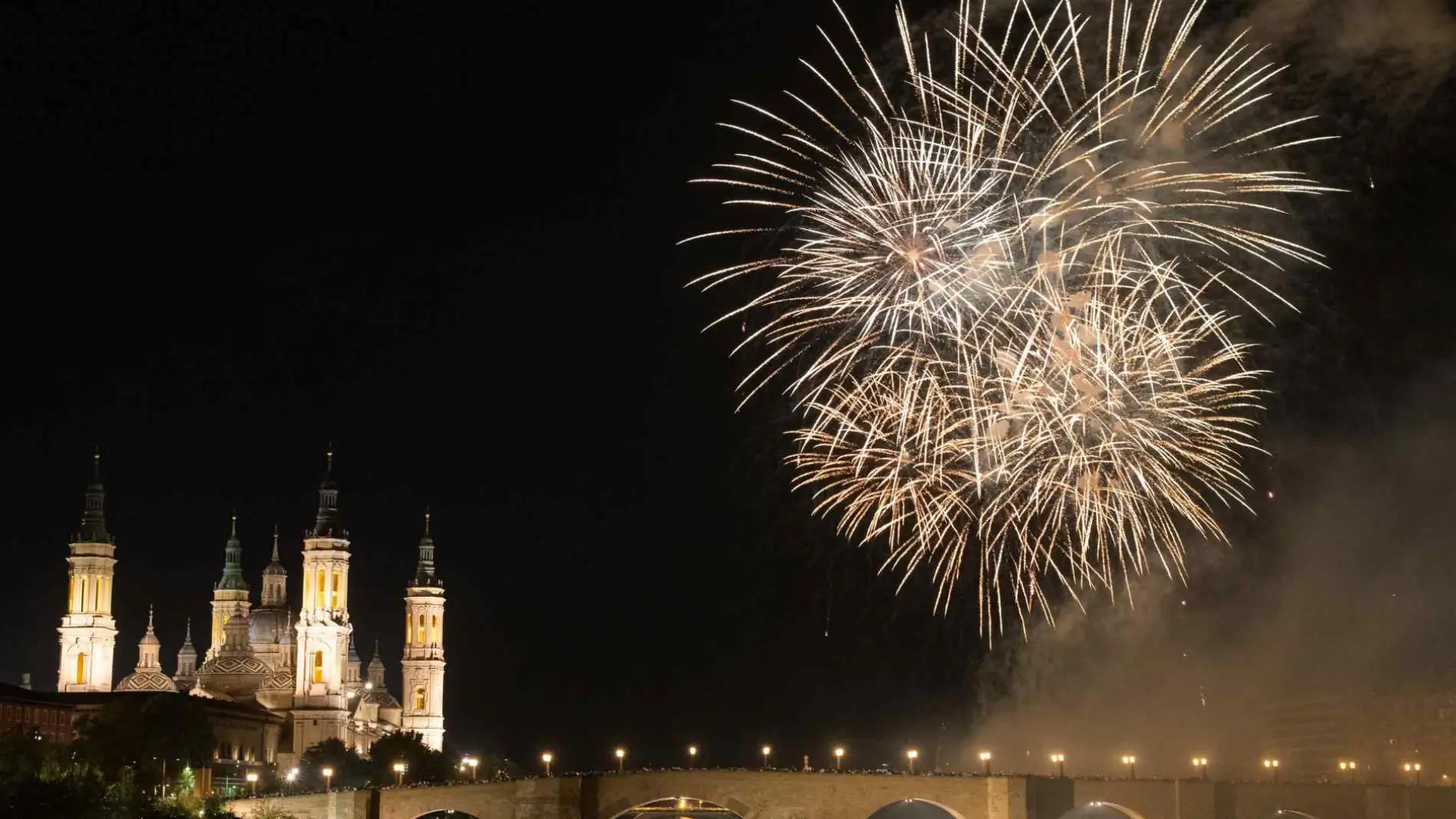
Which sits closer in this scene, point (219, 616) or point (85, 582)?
point (85, 582)

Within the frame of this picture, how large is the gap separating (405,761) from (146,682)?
24964 mm

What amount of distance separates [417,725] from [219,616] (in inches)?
678

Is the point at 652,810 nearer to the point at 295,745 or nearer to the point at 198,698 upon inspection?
the point at 295,745

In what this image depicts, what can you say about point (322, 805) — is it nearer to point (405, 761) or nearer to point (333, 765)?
point (405, 761)

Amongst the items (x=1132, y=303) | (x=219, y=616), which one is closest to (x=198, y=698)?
(x=219, y=616)

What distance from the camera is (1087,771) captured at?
76.8 metres

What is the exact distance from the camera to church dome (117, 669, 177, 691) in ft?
404

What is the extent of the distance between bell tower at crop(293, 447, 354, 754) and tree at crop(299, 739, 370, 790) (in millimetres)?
4031

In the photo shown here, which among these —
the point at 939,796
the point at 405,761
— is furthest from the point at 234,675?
the point at 939,796

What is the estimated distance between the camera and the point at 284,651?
132 metres

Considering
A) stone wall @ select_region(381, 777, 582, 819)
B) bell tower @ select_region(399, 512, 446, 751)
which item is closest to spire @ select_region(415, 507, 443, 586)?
bell tower @ select_region(399, 512, 446, 751)

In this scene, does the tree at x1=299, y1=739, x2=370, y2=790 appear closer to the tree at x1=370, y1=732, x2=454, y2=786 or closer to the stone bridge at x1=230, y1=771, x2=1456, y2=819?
the tree at x1=370, y1=732, x2=454, y2=786

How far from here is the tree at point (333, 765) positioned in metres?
109

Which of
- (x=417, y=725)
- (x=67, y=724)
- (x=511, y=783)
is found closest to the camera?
(x=511, y=783)
